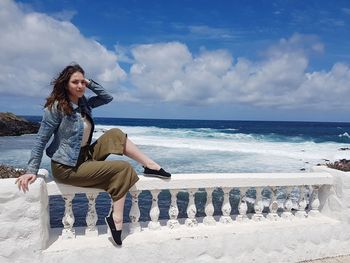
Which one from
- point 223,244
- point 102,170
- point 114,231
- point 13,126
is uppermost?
point 102,170

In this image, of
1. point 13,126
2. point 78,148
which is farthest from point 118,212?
point 13,126

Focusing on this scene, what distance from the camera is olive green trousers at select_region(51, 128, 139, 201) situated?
3.29 metres

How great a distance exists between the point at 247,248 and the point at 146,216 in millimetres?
4287

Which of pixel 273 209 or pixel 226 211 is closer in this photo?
pixel 226 211

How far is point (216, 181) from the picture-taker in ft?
12.5

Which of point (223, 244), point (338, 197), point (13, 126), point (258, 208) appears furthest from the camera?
point (13, 126)

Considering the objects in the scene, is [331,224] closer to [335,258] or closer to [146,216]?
[335,258]

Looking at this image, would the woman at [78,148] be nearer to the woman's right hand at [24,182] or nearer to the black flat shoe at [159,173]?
the woman's right hand at [24,182]

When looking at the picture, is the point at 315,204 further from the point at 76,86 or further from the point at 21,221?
the point at 21,221

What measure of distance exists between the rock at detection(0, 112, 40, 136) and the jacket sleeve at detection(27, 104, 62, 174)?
4244 centimetres

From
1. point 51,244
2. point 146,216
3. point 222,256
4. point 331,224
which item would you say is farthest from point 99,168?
point 146,216

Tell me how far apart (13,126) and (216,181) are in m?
44.9

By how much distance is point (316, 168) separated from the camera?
4.59 m

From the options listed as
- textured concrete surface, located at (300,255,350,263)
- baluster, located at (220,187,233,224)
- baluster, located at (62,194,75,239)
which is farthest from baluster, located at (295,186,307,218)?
baluster, located at (62,194,75,239)
